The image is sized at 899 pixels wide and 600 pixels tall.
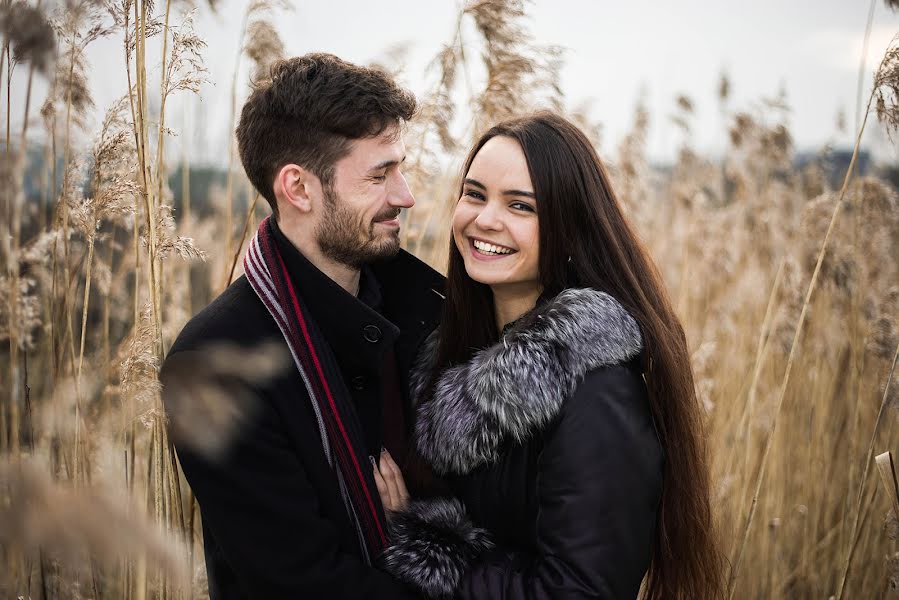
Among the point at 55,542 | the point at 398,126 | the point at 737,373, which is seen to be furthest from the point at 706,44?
the point at 55,542

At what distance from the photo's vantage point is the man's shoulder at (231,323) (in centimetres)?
166

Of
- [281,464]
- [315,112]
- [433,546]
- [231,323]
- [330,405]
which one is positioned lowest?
[433,546]

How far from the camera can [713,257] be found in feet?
11.9

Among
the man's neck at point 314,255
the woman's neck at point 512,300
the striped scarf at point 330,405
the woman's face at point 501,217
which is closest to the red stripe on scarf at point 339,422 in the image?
the striped scarf at point 330,405

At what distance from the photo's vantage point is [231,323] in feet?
5.57

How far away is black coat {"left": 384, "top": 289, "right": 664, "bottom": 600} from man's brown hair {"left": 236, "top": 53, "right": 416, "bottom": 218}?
2.77ft

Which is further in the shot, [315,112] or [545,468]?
[315,112]

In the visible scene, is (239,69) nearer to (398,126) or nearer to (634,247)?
(398,126)

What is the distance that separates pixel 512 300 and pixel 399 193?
532 millimetres

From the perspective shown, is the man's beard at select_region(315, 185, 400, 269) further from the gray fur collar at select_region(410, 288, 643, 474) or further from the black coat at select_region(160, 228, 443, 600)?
the gray fur collar at select_region(410, 288, 643, 474)

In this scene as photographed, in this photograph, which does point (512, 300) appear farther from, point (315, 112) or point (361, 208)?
point (315, 112)

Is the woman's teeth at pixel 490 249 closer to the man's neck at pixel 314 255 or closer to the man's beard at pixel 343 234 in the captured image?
the man's beard at pixel 343 234

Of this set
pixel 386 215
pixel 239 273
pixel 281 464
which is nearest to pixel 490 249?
pixel 386 215

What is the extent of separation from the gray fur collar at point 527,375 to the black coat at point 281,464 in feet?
1.00
